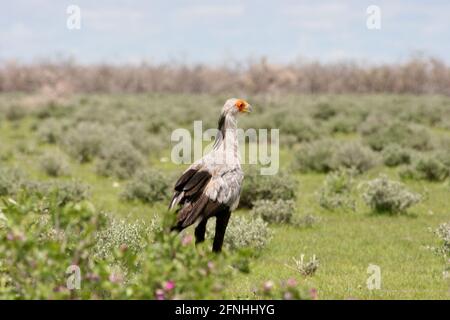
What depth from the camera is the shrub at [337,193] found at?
1432cm

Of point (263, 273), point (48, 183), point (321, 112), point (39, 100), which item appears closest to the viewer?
point (263, 273)

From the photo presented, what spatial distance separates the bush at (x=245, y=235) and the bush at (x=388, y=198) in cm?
370

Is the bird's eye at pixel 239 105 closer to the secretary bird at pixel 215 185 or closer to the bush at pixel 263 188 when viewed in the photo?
the secretary bird at pixel 215 185

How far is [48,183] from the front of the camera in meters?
15.9

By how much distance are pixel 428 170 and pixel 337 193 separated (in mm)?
4057

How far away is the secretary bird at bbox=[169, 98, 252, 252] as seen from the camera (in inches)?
300

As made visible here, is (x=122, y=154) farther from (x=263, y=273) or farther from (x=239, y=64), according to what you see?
(x=239, y=64)

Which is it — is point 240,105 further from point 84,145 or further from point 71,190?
point 84,145

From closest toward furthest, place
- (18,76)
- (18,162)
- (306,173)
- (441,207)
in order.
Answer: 1. (441,207)
2. (306,173)
3. (18,162)
4. (18,76)

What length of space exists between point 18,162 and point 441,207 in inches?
517

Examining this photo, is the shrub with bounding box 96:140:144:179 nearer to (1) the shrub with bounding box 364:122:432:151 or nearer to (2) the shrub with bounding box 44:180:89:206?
(2) the shrub with bounding box 44:180:89:206

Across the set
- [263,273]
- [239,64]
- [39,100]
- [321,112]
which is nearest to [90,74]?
[239,64]

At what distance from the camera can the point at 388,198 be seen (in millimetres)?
13711

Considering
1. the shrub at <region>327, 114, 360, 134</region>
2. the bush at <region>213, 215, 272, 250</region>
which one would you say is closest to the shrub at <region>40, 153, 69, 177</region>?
the bush at <region>213, 215, 272, 250</region>
